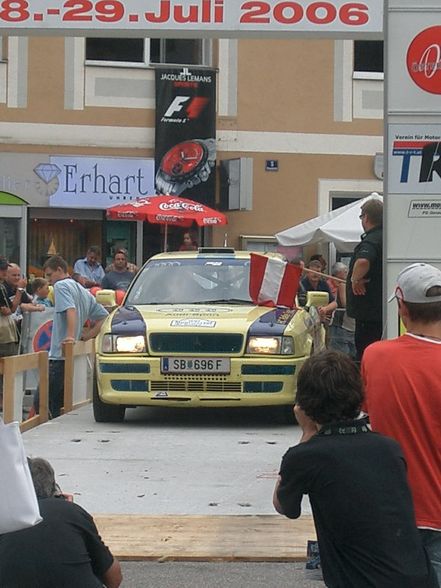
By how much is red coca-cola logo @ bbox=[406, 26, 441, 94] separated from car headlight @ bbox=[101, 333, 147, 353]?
14.0ft

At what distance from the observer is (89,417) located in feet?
39.2

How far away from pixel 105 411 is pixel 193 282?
5.85 feet

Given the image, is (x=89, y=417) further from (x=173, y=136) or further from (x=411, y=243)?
(x=173, y=136)

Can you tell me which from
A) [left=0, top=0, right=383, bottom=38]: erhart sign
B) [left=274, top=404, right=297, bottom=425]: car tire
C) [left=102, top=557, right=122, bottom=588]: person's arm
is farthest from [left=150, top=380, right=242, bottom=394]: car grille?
[left=102, top=557, right=122, bottom=588]: person's arm

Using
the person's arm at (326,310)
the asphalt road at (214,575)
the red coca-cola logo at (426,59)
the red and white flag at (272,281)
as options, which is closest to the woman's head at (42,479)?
the asphalt road at (214,575)

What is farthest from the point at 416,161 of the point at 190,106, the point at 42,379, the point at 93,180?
the point at 190,106

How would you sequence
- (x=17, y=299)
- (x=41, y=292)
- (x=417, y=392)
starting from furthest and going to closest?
(x=41, y=292), (x=17, y=299), (x=417, y=392)

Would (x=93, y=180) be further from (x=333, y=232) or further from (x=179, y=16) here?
(x=179, y=16)

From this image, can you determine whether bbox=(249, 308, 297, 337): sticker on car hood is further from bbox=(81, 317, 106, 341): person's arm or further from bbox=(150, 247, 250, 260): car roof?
bbox=(81, 317, 106, 341): person's arm

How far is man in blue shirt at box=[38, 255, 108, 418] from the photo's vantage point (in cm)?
1237

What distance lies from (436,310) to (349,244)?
1306cm

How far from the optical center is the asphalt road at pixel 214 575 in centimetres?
616

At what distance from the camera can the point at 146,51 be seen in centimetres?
2170

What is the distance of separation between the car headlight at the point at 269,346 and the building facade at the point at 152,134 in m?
10.5
